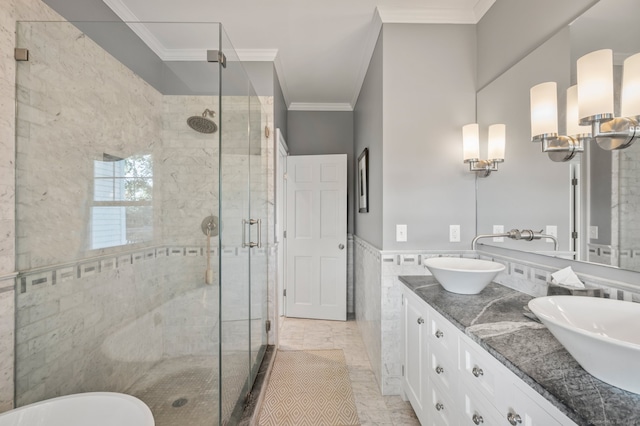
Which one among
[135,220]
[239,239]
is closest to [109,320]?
[135,220]

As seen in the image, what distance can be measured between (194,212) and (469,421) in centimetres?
168

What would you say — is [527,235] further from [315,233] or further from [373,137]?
[315,233]

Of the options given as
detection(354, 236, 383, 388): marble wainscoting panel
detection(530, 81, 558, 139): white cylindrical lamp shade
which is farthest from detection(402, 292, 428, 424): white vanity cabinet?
detection(530, 81, 558, 139): white cylindrical lamp shade

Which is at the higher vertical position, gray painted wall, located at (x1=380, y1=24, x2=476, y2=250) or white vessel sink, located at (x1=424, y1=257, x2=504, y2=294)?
gray painted wall, located at (x1=380, y1=24, x2=476, y2=250)

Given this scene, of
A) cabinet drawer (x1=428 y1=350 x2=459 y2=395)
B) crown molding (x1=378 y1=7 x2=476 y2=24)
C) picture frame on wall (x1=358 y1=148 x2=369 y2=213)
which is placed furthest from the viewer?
picture frame on wall (x1=358 y1=148 x2=369 y2=213)

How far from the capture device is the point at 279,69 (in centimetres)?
277

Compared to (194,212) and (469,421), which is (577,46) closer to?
(469,421)

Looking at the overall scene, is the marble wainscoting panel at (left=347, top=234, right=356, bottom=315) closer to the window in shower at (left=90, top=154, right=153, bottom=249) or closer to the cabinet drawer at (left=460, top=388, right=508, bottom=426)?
the window in shower at (left=90, top=154, right=153, bottom=249)

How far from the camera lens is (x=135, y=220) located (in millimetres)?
1803

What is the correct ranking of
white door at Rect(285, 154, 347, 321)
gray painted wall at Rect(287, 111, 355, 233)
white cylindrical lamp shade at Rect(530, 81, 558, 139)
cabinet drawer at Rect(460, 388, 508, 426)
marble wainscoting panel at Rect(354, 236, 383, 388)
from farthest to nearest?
gray painted wall at Rect(287, 111, 355, 233), white door at Rect(285, 154, 347, 321), marble wainscoting panel at Rect(354, 236, 383, 388), white cylindrical lamp shade at Rect(530, 81, 558, 139), cabinet drawer at Rect(460, 388, 508, 426)

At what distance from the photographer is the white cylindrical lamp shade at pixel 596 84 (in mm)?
1028

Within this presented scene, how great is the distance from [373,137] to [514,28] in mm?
1097

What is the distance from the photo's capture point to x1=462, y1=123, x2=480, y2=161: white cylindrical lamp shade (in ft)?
6.15

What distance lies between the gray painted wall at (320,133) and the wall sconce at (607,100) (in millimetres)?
2648
